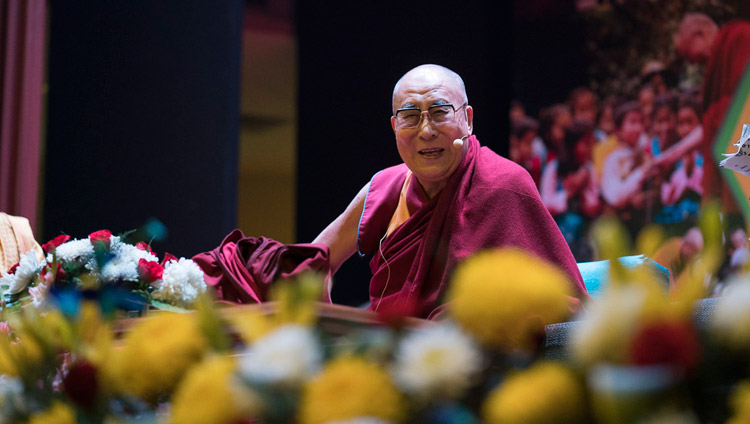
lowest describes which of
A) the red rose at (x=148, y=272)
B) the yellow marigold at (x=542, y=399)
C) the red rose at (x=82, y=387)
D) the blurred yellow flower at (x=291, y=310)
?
the red rose at (x=148, y=272)

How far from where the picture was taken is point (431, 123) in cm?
224

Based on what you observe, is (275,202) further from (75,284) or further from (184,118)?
(75,284)

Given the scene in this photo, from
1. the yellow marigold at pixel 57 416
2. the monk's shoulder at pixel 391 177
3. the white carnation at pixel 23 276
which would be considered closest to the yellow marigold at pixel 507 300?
the yellow marigold at pixel 57 416

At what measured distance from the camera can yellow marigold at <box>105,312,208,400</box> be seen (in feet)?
1.35

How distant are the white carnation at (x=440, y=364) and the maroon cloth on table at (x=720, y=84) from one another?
3.84 metres

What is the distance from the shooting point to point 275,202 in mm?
5098

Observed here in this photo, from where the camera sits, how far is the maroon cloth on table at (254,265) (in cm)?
166

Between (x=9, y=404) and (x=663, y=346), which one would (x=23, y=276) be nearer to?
(x=9, y=404)

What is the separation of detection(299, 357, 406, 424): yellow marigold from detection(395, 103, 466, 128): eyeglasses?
75.4 inches

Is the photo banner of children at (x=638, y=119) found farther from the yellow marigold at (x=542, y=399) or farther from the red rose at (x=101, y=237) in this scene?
the yellow marigold at (x=542, y=399)

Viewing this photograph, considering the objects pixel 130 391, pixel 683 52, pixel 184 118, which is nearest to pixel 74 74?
pixel 184 118

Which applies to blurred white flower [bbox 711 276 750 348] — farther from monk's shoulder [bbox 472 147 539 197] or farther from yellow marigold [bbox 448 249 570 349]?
monk's shoulder [bbox 472 147 539 197]

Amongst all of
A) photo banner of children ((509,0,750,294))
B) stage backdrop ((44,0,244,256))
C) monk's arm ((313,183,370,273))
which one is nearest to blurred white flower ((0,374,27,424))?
monk's arm ((313,183,370,273))

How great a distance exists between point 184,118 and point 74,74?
605mm
